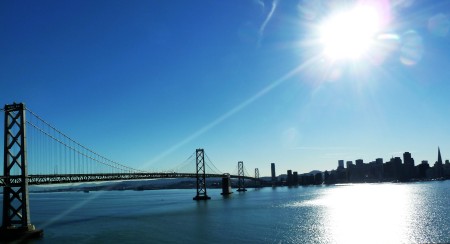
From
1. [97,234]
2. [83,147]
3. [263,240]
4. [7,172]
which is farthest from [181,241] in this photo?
[83,147]

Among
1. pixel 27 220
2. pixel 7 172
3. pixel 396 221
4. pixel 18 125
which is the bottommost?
pixel 396 221

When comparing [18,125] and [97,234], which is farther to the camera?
[97,234]

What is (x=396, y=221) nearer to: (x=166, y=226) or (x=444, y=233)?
(x=444, y=233)

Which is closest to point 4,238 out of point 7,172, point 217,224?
point 7,172

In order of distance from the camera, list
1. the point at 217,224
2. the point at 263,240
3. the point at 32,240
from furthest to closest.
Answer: the point at 217,224, the point at 32,240, the point at 263,240

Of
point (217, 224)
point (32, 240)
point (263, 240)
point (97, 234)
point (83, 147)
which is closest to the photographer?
point (263, 240)

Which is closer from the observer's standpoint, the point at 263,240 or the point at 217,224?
the point at 263,240

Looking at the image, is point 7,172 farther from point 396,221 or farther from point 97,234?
point 396,221

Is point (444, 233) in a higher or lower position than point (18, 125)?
lower

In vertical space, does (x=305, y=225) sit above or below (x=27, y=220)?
below
